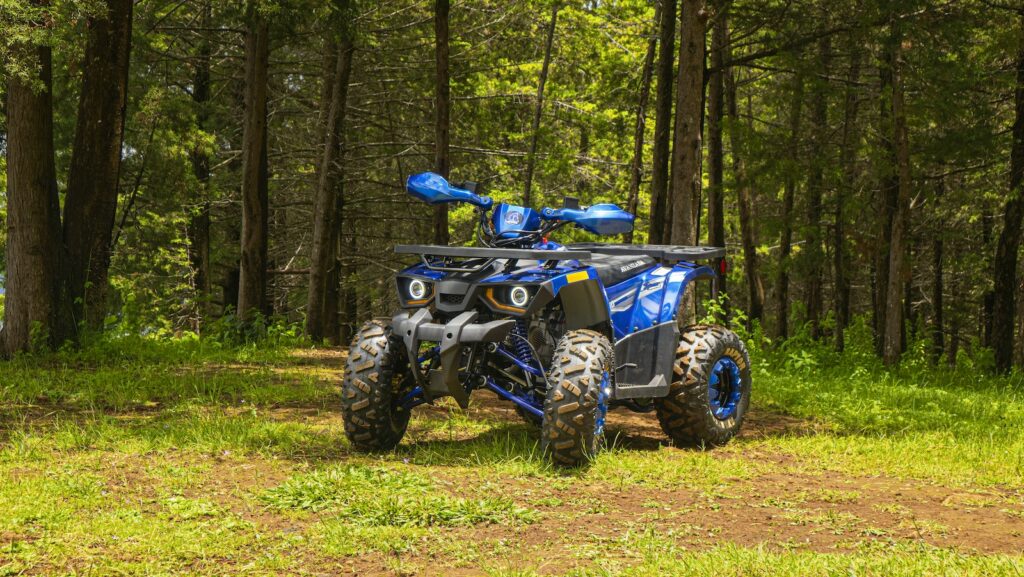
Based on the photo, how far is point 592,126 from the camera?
23859 mm

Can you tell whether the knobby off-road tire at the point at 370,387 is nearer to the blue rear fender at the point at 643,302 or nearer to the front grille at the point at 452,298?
the front grille at the point at 452,298

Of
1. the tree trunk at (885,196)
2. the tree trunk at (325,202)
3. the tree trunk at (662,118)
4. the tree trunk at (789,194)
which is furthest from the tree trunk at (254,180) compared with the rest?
the tree trunk at (885,196)

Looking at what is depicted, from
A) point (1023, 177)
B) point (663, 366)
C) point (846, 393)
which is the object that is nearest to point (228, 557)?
point (663, 366)

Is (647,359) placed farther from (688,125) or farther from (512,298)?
(688,125)

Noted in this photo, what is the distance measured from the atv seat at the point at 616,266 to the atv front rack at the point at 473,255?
0.59ft

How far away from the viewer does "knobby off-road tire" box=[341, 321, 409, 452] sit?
20.6ft

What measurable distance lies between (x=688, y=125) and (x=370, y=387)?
23.1ft

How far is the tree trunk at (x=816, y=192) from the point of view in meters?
17.8

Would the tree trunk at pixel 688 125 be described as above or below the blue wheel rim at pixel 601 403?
above

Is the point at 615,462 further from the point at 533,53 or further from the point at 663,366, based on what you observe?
the point at 533,53

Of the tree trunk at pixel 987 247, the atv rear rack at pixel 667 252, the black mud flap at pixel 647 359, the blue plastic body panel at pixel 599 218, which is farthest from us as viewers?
the tree trunk at pixel 987 247

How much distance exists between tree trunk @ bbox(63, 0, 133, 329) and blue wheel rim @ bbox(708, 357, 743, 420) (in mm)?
8051

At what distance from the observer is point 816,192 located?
21.0 meters

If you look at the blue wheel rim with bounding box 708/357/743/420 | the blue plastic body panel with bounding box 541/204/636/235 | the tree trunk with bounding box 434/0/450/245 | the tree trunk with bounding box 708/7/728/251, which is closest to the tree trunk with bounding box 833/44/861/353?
the tree trunk with bounding box 708/7/728/251
